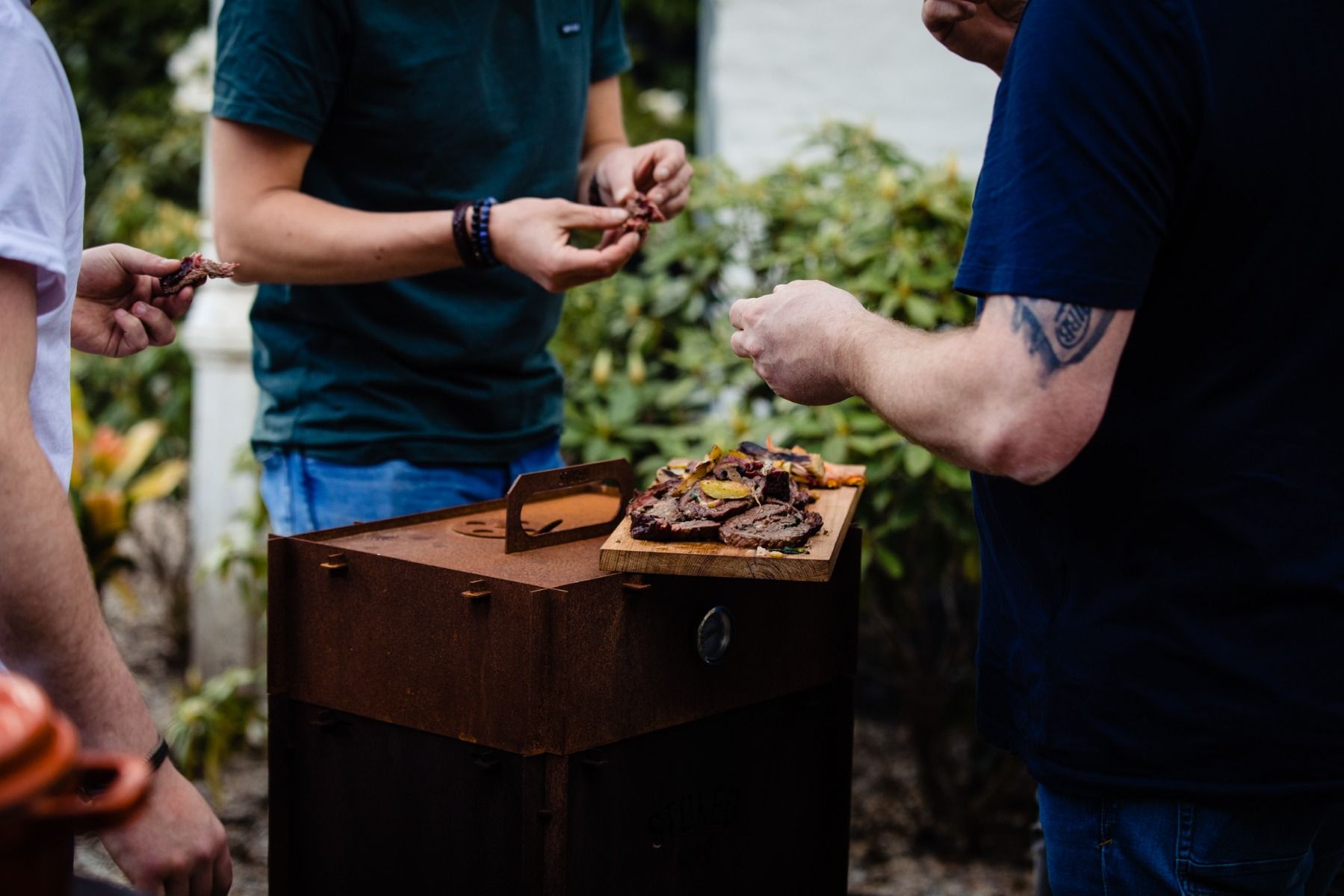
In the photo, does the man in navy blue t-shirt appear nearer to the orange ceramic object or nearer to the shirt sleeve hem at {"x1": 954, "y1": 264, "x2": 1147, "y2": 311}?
the shirt sleeve hem at {"x1": 954, "y1": 264, "x2": 1147, "y2": 311}

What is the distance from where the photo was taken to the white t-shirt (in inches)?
50.2

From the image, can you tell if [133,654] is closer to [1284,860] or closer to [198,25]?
[1284,860]

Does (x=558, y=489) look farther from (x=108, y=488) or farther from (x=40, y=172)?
(x=108, y=488)

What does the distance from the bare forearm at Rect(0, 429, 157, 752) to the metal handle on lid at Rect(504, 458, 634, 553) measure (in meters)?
0.62

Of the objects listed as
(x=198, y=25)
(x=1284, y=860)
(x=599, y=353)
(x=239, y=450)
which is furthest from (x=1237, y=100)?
(x=198, y=25)

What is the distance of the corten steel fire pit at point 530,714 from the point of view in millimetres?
1737

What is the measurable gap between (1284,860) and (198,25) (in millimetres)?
10080

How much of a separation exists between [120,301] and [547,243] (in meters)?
0.68

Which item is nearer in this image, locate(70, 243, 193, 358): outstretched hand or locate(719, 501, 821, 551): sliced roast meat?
locate(719, 501, 821, 551): sliced roast meat

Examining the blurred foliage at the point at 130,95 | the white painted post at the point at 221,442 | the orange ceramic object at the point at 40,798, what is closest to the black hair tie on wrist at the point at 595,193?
the orange ceramic object at the point at 40,798

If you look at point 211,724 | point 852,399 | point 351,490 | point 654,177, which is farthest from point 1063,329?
point 211,724

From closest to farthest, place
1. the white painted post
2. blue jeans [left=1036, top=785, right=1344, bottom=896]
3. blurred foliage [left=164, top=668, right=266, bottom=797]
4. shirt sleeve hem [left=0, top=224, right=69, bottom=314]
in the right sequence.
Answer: shirt sleeve hem [left=0, top=224, right=69, bottom=314]
blue jeans [left=1036, top=785, right=1344, bottom=896]
blurred foliage [left=164, top=668, right=266, bottom=797]
the white painted post

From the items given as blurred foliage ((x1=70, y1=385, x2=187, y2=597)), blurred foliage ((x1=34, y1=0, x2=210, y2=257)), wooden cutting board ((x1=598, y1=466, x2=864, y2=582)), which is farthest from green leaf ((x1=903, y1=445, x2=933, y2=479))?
blurred foliage ((x1=34, y1=0, x2=210, y2=257))

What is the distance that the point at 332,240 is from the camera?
225 centimetres
